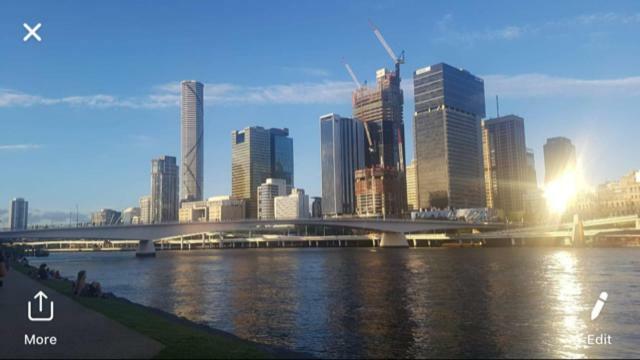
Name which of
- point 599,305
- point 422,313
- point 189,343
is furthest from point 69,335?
point 599,305

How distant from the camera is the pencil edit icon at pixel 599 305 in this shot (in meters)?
34.6

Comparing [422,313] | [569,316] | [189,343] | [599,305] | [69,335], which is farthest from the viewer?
[599,305]

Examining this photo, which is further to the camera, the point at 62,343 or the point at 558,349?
the point at 558,349

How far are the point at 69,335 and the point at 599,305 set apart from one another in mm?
35773

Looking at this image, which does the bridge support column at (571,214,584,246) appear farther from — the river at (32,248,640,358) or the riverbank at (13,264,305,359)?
the riverbank at (13,264,305,359)

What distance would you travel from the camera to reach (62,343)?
20.5m

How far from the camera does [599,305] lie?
38719mm

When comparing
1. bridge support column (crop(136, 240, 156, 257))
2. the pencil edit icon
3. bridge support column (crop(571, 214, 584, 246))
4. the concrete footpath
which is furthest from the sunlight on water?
bridge support column (crop(571, 214, 584, 246))

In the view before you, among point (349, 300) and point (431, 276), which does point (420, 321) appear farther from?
point (431, 276)

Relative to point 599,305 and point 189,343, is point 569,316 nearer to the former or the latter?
point 599,305

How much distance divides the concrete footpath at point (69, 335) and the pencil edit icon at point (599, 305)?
27908 mm

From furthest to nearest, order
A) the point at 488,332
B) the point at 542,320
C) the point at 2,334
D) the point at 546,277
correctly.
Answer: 1. the point at 546,277
2. the point at 542,320
3. the point at 488,332
4. the point at 2,334

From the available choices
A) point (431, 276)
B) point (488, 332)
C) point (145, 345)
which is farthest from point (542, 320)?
point (431, 276)

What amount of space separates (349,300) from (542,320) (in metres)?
16.3
